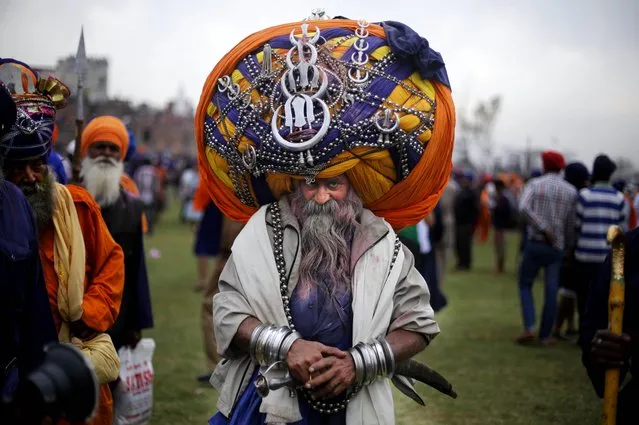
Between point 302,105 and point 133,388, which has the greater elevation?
point 302,105

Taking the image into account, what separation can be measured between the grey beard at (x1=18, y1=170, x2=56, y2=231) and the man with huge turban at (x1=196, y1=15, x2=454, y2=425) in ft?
2.66

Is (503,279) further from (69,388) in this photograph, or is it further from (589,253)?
(69,388)

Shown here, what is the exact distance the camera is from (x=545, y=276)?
907 centimetres

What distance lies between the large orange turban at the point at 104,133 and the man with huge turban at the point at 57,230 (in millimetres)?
1847

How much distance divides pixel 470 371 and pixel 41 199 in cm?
542

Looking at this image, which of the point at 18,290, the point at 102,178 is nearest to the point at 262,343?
the point at 18,290

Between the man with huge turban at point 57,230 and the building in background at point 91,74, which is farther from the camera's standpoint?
the building in background at point 91,74

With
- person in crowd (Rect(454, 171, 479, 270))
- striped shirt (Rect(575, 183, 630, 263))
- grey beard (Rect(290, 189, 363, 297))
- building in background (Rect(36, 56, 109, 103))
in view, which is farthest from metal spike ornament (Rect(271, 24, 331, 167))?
person in crowd (Rect(454, 171, 479, 270))

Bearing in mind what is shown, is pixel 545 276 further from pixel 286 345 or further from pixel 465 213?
pixel 465 213

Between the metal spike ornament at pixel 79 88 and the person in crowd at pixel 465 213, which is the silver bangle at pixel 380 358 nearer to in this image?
the metal spike ornament at pixel 79 88

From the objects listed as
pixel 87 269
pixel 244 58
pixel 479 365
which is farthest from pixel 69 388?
pixel 479 365

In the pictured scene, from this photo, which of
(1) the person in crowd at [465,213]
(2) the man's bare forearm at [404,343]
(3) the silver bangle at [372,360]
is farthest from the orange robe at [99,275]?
(1) the person in crowd at [465,213]

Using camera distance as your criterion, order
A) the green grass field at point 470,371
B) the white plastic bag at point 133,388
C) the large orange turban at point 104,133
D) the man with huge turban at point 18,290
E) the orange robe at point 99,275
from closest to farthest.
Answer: the man with huge turban at point 18,290, the orange robe at point 99,275, the white plastic bag at point 133,388, the large orange turban at point 104,133, the green grass field at point 470,371

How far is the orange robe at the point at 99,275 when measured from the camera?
3.67 m
